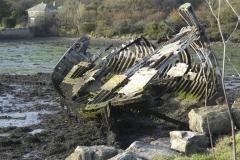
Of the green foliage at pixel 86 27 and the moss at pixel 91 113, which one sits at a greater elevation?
the moss at pixel 91 113

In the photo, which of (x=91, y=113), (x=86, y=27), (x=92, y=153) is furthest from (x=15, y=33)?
(x=92, y=153)

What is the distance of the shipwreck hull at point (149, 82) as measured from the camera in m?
11.0

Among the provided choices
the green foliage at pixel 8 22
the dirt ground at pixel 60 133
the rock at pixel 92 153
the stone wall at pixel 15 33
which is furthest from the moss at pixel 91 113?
the green foliage at pixel 8 22

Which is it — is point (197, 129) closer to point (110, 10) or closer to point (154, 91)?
point (154, 91)

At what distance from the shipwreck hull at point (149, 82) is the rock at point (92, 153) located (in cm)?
292

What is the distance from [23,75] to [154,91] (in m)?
12.9

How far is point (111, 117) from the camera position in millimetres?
11039

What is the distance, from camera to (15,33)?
63.8 meters

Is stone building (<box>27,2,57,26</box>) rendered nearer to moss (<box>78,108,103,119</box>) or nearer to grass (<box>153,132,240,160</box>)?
moss (<box>78,108,103,119</box>)

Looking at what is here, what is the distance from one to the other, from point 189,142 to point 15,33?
5841cm

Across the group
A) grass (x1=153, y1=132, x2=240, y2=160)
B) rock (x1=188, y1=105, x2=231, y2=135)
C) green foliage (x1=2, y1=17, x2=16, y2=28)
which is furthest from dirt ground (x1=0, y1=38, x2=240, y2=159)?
green foliage (x1=2, y1=17, x2=16, y2=28)

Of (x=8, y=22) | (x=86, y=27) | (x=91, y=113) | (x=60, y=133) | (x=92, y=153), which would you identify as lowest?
(x=8, y=22)

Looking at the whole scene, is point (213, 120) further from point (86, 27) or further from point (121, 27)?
point (86, 27)

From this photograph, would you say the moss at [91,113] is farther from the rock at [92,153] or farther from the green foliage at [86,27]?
the green foliage at [86,27]
